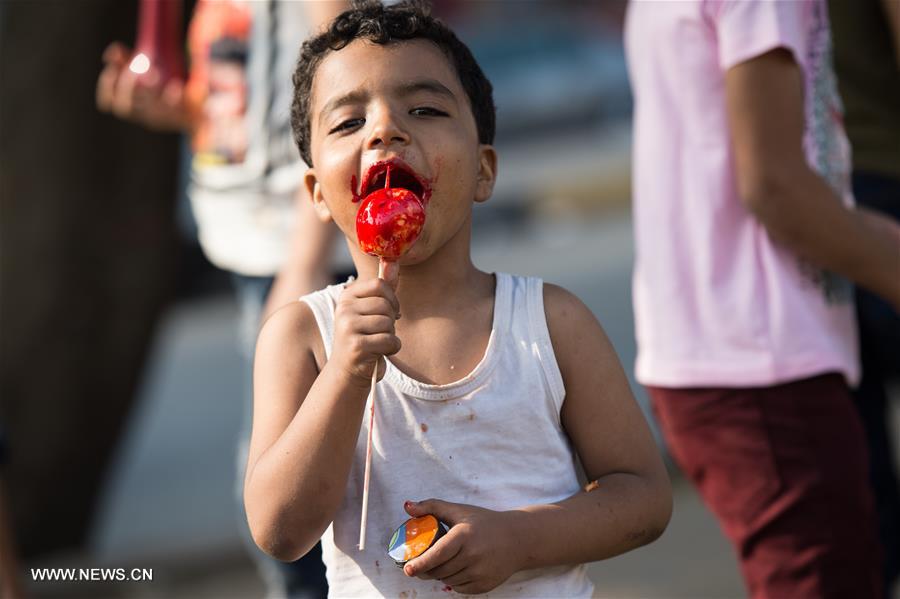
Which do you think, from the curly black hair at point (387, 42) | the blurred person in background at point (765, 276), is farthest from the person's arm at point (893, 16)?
the curly black hair at point (387, 42)

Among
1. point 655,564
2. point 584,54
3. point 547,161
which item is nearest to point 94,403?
point 655,564

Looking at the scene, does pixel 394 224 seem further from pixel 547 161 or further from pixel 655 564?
pixel 547 161

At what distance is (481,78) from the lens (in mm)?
2188

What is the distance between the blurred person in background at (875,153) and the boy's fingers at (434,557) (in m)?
1.56

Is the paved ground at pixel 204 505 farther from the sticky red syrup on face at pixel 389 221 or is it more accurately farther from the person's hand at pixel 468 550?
the sticky red syrup on face at pixel 389 221

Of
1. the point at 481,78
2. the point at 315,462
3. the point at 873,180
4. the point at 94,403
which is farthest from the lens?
the point at 94,403

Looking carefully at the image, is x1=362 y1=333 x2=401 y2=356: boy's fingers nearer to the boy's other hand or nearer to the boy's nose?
the boy's other hand

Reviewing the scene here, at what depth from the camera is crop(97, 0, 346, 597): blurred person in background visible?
3.20 m

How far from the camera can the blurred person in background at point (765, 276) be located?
2.55 m

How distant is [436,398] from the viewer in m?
2.01

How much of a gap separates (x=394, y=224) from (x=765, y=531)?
1231 mm

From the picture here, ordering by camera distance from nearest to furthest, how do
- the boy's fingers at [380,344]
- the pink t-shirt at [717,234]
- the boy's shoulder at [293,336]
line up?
the boy's fingers at [380,344], the boy's shoulder at [293,336], the pink t-shirt at [717,234]

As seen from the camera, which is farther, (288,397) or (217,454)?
(217,454)

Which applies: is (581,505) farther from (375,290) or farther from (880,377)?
(880,377)
